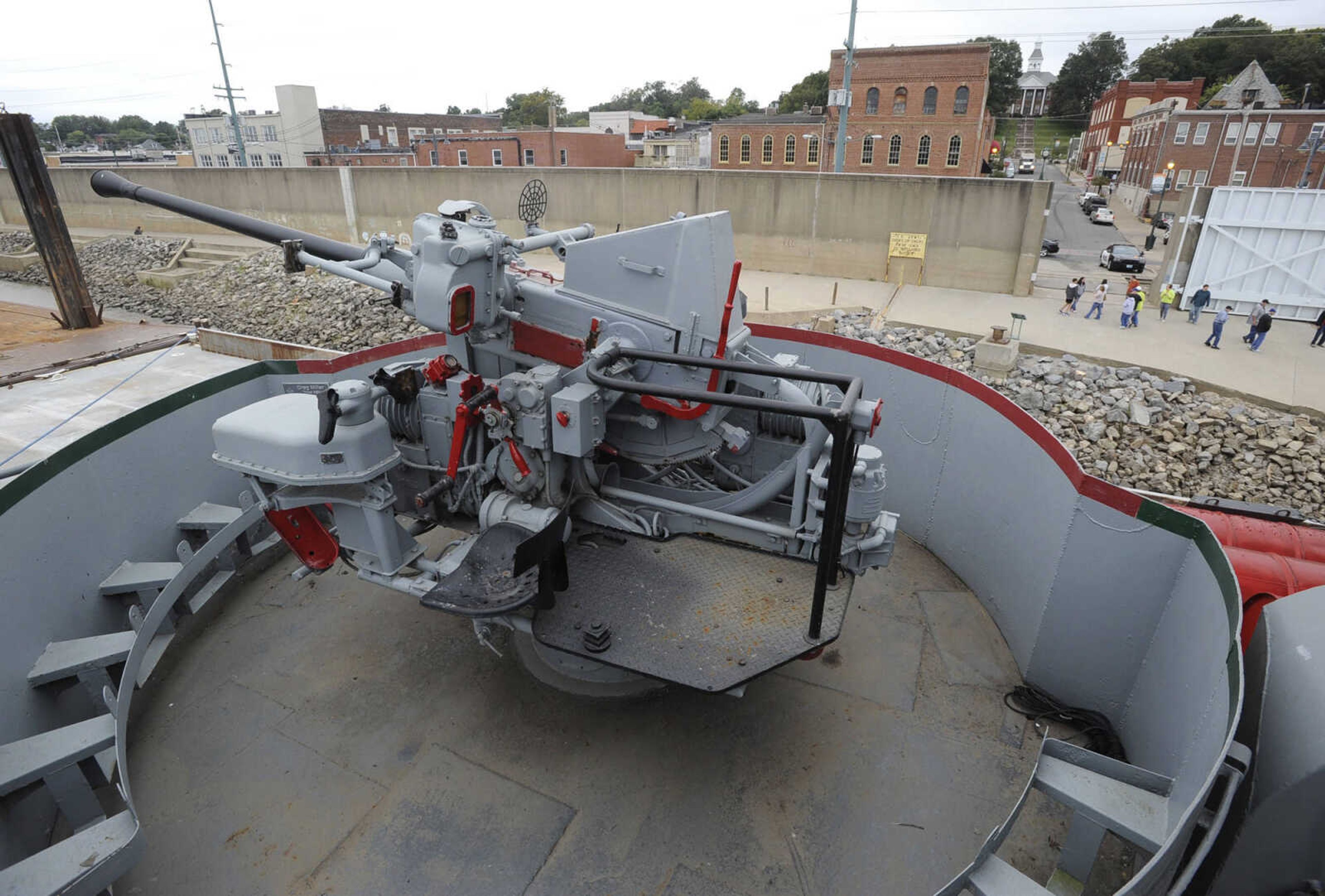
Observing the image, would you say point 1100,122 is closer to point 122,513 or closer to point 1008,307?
point 1008,307

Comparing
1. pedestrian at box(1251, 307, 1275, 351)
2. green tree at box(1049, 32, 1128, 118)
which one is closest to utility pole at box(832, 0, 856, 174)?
pedestrian at box(1251, 307, 1275, 351)

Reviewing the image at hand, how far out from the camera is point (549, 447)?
4172mm

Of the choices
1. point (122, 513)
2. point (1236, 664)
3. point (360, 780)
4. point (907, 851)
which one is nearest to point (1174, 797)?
point (1236, 664)

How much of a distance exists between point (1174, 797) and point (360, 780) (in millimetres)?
3914

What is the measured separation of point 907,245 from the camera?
16016mm

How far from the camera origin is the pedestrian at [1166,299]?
43.9 ft

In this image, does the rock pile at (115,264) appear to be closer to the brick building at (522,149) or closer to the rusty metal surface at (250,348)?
the rusty metal surface at (250,348)

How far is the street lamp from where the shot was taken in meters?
30.1

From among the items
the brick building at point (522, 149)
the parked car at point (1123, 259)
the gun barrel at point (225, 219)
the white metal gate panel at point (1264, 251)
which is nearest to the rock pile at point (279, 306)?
the gun barrel at point (225, 219)

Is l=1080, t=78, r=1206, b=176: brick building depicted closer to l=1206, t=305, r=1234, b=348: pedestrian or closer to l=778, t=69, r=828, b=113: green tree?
l=778, t=69, r=828, b=113: green tree

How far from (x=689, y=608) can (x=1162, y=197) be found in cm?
4195

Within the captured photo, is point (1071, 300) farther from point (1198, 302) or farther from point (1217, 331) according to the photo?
point (1217, 331)

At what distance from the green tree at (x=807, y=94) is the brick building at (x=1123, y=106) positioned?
2152 centimetres

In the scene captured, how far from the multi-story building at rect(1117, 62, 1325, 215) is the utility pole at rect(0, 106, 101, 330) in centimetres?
3994
